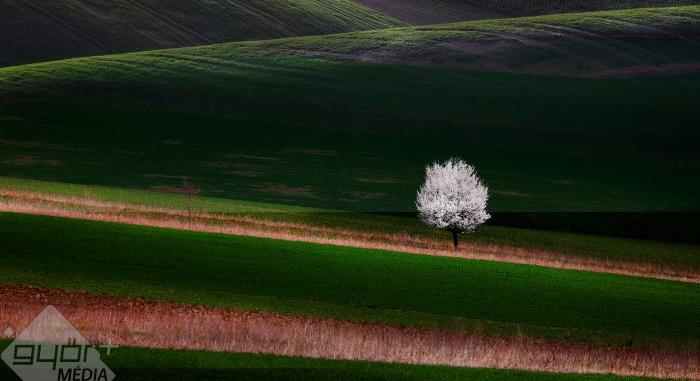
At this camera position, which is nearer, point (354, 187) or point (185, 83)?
point (354, 187)

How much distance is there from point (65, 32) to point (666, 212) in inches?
1888

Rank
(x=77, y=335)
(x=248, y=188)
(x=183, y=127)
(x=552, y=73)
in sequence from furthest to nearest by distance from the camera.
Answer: (x=552, y=73) < (x=183, y=127) < (x=248, y=188) < (x=77, y=335)

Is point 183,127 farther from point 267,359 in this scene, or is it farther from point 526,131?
point 267,359

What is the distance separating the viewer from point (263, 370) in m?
16.6

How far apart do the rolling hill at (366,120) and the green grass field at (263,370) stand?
31493mm

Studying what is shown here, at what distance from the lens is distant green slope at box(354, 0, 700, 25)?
367 feet

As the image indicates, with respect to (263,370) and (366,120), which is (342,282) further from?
(366,120)

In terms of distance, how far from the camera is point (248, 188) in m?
52.1

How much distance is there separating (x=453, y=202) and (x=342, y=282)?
13.0 metres

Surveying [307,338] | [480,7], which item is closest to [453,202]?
[307,338]

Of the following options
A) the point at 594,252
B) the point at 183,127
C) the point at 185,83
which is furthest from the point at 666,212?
the point at 185,83

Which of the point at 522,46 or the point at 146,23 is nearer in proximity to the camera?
the point at 522,46

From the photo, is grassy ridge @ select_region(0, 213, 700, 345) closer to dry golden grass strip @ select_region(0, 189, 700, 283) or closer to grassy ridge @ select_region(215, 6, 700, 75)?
dry golden grass strip @ select_region(0, 189, 700, 283)

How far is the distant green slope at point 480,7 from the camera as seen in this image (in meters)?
112
